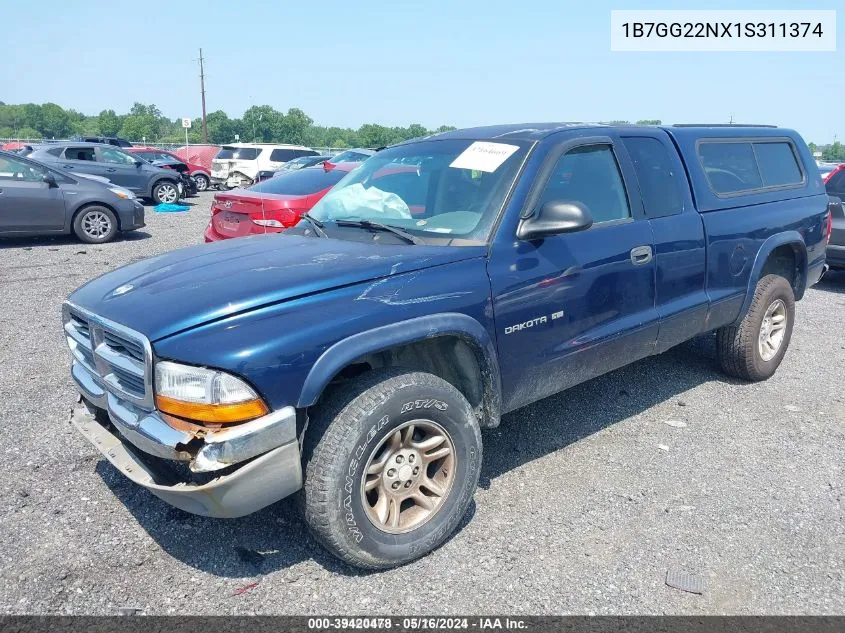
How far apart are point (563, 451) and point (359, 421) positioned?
183 centimetres

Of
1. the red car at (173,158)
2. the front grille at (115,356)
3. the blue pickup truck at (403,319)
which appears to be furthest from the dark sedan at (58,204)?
the red car at (173,158)

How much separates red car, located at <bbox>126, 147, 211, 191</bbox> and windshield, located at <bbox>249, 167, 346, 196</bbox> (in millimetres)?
16029

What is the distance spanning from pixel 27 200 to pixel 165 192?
7.31 metres

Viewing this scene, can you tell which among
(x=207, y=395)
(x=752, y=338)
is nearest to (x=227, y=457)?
(x=207, y=395)

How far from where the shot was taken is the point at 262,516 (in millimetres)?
3420

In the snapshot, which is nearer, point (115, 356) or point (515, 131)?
point (115, 356)

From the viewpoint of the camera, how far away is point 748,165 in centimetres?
509

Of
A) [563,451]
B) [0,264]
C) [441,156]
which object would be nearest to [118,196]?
[0,264]

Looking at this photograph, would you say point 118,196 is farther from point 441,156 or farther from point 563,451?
point 563,451

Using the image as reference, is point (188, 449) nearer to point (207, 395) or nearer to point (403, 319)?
point (207, 395)

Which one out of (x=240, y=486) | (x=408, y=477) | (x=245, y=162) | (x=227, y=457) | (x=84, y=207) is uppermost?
(x=245, y=162)

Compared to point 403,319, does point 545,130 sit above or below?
above

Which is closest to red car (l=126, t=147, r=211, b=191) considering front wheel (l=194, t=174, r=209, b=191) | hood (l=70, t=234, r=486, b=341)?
front wheel (l=194, t=174, r=209, b=191)

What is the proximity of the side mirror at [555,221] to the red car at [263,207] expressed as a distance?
14.0ft
